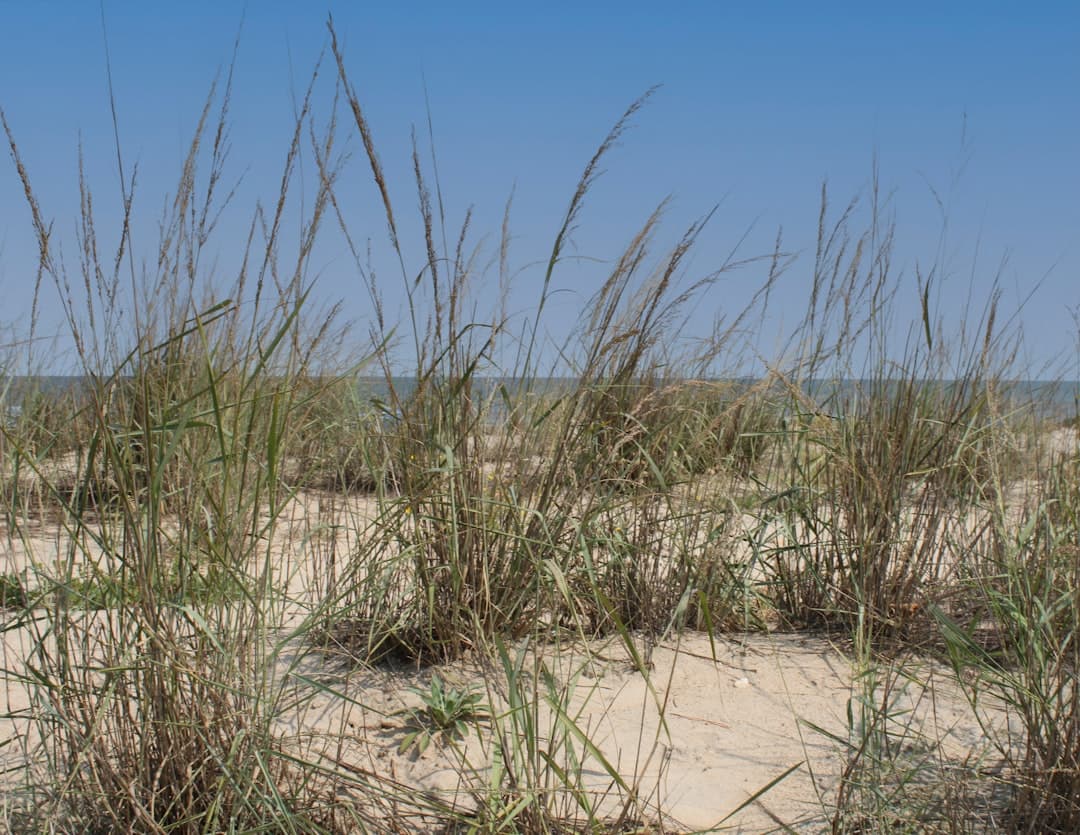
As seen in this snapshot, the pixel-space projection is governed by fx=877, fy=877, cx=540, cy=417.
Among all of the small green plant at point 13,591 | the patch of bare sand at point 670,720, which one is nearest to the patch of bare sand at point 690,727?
the patch of bare sand at point 670,720

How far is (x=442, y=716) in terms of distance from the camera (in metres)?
1.90

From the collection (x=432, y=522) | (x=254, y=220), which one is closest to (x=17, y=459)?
(x=254, y=220)

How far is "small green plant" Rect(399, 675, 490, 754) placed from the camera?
6.08ft

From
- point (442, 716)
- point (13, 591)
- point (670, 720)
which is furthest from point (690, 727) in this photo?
point (13, 591)

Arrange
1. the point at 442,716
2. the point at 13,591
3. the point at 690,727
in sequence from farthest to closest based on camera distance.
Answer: the point at 13,591 → the point at 690,727 → the point at 442,716

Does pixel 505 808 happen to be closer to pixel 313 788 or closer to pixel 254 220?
pixel 313 788

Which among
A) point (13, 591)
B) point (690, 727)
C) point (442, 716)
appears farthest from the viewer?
point (13, 591)

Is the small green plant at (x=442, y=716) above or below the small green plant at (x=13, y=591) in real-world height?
below

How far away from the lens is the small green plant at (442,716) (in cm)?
185

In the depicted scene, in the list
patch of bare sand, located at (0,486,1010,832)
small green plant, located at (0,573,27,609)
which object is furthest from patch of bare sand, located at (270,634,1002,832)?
small green plant, located at (0,573,27,609)

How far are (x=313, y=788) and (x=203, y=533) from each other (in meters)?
0.51

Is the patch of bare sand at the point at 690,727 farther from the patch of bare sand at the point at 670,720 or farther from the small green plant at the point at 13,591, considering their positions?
the small green plant at the point at 13,591

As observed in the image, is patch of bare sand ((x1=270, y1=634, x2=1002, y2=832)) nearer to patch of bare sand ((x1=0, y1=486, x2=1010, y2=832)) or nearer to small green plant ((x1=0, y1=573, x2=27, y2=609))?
patch of bare sand ((x1=0, y1=486, x2=1010, y2=832))

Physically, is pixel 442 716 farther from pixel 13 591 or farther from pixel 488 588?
pixel 13 591
